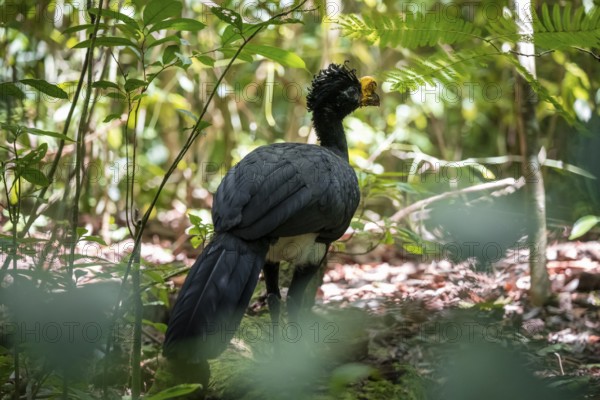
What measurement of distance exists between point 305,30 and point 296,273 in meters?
4.34

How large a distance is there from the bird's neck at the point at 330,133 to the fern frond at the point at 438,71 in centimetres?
84

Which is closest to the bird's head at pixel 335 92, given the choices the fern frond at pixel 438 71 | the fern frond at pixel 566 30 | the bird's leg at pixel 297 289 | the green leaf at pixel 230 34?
the fern frond at pixel 438 71

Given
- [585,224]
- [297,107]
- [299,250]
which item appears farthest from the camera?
[297,107]

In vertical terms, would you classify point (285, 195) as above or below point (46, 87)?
below

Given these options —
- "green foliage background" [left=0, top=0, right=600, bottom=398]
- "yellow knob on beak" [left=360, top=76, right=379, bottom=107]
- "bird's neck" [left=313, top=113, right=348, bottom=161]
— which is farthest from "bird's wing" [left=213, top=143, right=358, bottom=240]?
"yellow knob on beak" [left=360, top=76, right=379, bottom=107]

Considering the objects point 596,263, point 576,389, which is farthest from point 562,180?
point 576,389

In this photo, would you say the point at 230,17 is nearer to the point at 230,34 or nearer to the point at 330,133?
the point at 230,34

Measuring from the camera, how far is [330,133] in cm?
426

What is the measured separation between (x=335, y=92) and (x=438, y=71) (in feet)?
3.12

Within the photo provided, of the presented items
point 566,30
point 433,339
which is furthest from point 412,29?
point 433,339

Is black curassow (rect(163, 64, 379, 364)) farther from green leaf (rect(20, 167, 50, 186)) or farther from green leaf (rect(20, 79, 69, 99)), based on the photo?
green leaf (rect(20, 79, 69, 99))

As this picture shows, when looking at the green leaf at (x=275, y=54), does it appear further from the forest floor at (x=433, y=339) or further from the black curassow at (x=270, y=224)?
the forest floor at (x=433, y=339)

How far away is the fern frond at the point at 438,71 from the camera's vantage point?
11.1ft

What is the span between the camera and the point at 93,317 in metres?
2.30
